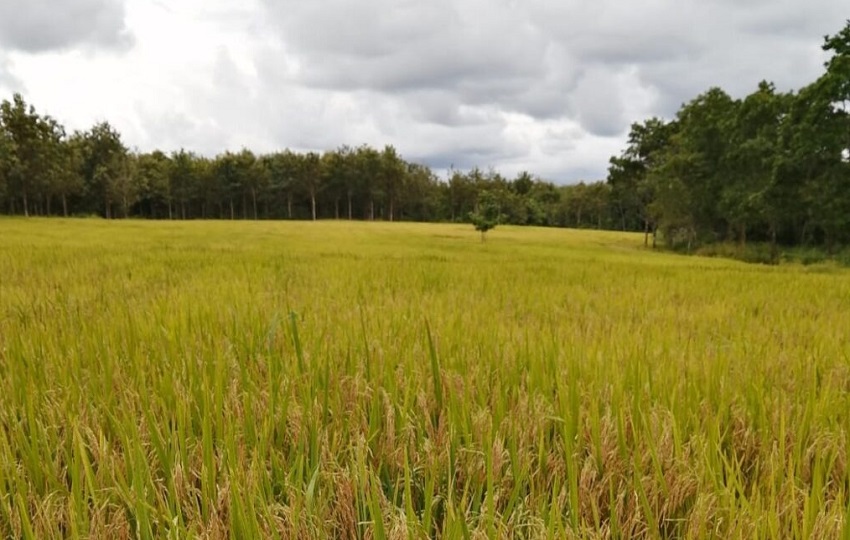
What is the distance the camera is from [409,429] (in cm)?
185

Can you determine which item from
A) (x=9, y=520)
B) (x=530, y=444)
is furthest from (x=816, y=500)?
(x=9, y=520)

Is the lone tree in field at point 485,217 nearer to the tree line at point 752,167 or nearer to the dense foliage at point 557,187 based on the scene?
the dense foliage at point 557,187

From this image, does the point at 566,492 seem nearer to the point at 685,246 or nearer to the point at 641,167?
the point at 685,246

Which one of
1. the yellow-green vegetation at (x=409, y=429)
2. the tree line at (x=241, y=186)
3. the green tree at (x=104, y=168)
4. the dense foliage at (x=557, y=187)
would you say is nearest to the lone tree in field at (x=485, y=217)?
the dense foliage at (x=557, y=187)

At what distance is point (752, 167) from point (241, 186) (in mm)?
81134

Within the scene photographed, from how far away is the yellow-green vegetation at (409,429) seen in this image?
4.42ft

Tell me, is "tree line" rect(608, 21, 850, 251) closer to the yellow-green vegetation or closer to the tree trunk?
the tree trunk

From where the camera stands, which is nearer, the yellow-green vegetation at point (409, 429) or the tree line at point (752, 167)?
the yellow-green vegetation at point (409, 429)

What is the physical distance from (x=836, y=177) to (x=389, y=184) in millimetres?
74197

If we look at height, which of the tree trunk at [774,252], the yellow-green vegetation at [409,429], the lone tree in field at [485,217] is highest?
the lone tree in field at [485,217]

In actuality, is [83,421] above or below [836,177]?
below

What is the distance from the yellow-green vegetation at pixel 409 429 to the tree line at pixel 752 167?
34.6 metres

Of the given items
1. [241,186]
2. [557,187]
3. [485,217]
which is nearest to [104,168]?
[241,186]

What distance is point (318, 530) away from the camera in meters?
1.24
